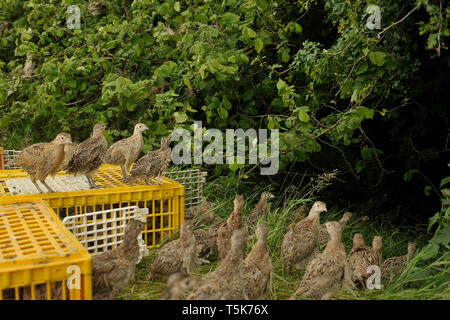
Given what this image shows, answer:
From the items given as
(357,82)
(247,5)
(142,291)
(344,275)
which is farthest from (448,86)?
(142,291)

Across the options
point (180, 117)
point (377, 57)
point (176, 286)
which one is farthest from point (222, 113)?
point (176, 286)

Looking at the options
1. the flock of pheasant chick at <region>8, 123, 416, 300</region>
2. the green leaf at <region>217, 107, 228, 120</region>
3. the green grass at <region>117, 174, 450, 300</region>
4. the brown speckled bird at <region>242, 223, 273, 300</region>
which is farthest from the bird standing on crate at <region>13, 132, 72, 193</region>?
the brown speckled bird at <region>242, 223, 273, 300</region>

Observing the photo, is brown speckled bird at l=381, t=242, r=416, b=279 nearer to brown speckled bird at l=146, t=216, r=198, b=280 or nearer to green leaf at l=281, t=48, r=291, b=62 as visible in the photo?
brown speckled bird at l=146, t=216, r=198, b=280

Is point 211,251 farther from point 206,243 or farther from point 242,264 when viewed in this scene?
point 242,264

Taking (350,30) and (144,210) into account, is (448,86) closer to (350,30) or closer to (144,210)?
(350,30)

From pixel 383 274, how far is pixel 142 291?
2171mm

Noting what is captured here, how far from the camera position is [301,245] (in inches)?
178

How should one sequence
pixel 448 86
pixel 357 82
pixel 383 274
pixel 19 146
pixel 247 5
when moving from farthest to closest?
1. pixel 19 146
2. pixel 448 86
3. pixel 247 5
4. pixel 357 82
5. pixel 383 274

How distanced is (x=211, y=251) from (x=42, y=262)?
7.51 feet

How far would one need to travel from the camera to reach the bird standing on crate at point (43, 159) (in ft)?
15.1

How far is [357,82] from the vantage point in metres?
4.82

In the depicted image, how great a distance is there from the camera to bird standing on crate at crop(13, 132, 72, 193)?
460 centimetres

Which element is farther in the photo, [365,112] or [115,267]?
[365,112]
